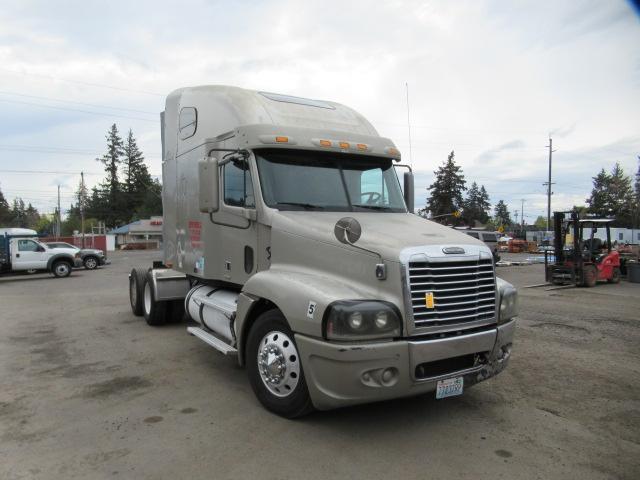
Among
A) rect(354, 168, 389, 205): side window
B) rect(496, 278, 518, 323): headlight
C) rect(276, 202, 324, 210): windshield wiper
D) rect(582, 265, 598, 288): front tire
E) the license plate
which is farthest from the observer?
rect(582, 265, 598, 288): front tire

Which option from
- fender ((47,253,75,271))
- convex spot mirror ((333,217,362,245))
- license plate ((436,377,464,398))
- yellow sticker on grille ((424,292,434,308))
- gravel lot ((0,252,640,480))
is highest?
convex spot mirror ((333,217,362,245))

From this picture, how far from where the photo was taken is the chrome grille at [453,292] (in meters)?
4.00

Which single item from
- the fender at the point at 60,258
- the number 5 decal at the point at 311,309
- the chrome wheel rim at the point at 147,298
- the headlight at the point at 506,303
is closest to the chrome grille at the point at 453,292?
the headlight at the point at 506,303

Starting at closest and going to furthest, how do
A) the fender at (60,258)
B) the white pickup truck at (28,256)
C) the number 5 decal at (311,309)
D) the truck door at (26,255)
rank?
the number 5 decal at (311,309)
the white pickup truck at (28,256)
the truck door at (26,255)
the fender at (60,258)

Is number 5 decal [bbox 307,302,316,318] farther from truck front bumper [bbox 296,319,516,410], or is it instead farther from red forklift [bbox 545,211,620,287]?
red forklift [bbox 545,211,620,287]

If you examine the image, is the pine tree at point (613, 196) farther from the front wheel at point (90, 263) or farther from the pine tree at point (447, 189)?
the front wheel at point (90, 263)

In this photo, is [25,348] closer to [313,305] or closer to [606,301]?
[313,305]

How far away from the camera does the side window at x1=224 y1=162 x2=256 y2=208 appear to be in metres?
5.38

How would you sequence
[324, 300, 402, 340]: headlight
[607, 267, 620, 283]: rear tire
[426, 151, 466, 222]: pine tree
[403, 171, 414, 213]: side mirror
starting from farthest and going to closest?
[426, 151, 466, 222]: pine tree → [607, 267, 620, 283]: rear tire → [403, 171, 414, 213]: side mirror → [324, 300, 402, 340]: headlight

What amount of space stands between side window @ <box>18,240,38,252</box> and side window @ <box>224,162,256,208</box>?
20.3 meters

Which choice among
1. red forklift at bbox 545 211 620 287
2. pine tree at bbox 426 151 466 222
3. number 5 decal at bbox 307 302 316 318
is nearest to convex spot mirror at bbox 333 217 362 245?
number 5 decal at bbox 307 302 316 318

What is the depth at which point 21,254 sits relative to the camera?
72.3 feet

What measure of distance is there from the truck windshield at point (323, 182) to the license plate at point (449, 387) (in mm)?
2073

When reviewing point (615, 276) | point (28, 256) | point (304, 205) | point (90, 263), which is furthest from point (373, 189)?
point (90, 263)
